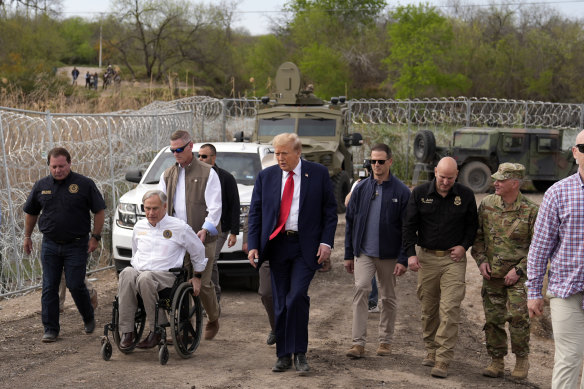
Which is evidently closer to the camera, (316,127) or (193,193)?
(193,193)

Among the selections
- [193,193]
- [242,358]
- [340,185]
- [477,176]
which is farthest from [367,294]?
[477,176]

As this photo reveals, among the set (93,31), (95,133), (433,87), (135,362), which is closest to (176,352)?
(135,362)

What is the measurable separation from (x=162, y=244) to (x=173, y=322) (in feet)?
2.08

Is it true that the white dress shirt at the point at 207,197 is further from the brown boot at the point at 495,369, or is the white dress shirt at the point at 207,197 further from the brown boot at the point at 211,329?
the brown boot at the point at 495,369

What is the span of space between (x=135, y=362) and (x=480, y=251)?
9.55 feet

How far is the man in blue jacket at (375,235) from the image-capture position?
7.04 metres

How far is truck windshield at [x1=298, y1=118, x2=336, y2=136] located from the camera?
58.4 feet

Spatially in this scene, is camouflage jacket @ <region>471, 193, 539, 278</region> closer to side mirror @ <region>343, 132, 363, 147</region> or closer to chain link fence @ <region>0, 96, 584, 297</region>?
chain link fence @ <region>0, 96, 584, 297</region>

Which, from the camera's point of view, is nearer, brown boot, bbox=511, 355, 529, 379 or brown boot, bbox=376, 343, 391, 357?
brown boot, bbox=511, 355, 529, 379

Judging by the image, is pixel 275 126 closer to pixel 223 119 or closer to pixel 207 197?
pixel 223 119

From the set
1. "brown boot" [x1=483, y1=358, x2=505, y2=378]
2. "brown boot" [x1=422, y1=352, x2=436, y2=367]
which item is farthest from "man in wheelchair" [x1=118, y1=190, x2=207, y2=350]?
"brown boot" [x1=483, y1=358, x2=505, y2=378]

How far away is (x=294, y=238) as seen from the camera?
6.42 meters

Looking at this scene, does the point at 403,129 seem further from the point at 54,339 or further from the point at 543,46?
the point at 543,46

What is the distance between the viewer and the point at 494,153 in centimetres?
2184
